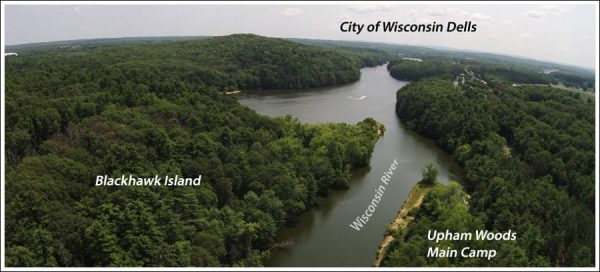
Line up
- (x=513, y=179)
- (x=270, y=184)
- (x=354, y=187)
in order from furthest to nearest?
(x=354, y=187), (x=513, y=179), (x=270, y=184)

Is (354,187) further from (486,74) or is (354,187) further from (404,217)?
(486,74)

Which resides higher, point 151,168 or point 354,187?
point 151,168

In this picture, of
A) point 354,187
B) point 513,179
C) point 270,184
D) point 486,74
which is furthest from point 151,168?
point 486,74

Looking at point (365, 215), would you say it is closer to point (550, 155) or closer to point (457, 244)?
point (457, 244)

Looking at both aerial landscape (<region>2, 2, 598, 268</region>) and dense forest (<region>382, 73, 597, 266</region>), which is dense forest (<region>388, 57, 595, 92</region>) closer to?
dense forest (<region>382, 73, 597, 266</region>)

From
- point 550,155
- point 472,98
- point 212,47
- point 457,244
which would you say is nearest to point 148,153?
point 457,244

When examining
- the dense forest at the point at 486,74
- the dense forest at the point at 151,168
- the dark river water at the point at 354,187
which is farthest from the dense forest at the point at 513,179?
the dense forest at the point at 486,74
